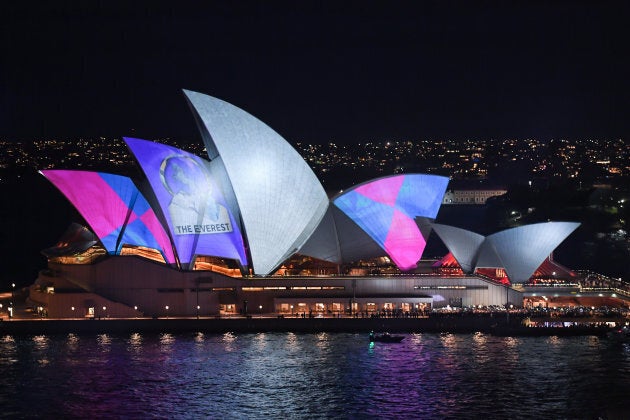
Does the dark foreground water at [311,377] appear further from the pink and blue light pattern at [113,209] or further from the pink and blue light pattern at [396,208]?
the pink and blue light pattern at [396,208]

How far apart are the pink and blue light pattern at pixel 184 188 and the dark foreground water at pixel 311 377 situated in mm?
6708

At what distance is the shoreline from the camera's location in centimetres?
4962

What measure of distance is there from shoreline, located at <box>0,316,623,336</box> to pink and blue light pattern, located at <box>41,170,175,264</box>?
485 cm

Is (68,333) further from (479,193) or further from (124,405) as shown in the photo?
(479,193)

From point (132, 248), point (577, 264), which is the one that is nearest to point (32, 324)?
point (132, 248)

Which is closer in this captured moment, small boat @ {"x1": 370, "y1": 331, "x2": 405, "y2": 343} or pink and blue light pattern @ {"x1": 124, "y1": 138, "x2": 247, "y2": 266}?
small boat @ {"x1": 370, "y1": 331, "x2": 405, "y2": 343}

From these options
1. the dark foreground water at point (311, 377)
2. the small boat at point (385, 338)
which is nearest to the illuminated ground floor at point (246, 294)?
the dark foreground water at point (311, 377)

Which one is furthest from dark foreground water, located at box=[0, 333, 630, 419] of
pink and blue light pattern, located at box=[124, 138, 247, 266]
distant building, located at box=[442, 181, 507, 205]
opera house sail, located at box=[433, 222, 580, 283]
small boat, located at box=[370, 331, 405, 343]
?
distant building, located at box=[442, 181, 507, 205]

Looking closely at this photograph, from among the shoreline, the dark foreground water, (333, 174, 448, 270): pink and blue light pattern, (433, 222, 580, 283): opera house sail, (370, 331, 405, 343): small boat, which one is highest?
(333, 174, 448, 270): pink and blue light pattern

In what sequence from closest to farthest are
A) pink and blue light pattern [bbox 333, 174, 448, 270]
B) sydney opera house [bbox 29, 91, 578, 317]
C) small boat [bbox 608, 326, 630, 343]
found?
1. small boat [bbox 608, 326, 630, 343]
2. sydney opera house [bbox 29, 91, 578, 317]
3. pink and blue light pattern [bbox 333, 174, 448, 270]

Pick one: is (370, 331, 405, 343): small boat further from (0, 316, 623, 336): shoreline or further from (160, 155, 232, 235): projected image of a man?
(160, 155, 232, 235): projected image of a man

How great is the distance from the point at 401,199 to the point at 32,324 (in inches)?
763

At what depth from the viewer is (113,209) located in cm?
5344

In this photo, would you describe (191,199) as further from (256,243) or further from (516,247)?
(516,247)
